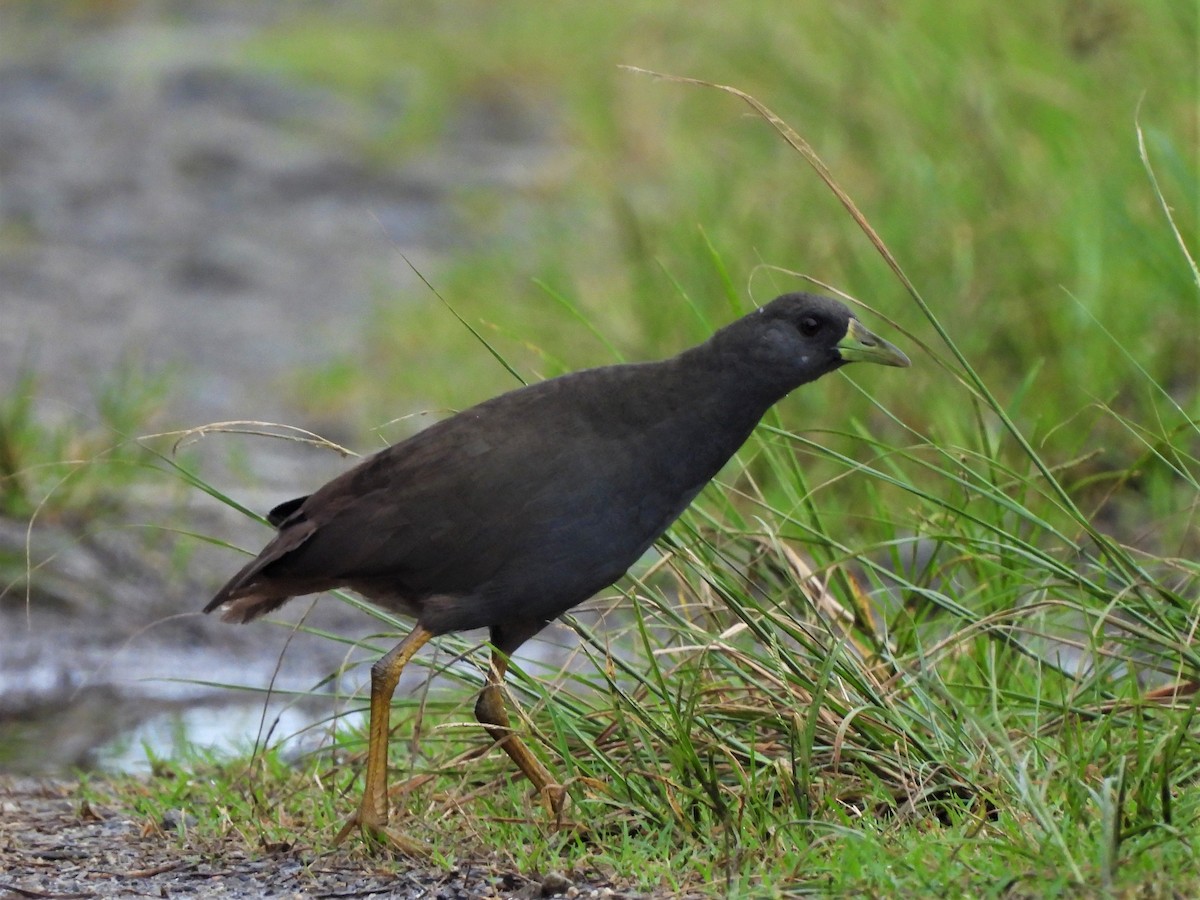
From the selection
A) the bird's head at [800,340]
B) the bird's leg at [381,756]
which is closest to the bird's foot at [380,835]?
the bird's leg at [381,756]

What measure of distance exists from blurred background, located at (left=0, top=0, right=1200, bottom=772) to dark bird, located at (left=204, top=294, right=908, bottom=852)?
169 mm

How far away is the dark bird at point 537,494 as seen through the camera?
2793mm

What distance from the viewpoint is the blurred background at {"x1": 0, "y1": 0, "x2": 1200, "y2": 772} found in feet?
15.2

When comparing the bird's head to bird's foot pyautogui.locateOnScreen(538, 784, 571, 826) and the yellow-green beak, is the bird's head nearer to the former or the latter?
the yellow-green beak

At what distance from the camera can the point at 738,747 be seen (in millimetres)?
2961

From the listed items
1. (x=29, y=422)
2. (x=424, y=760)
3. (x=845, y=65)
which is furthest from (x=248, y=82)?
(x=424, y=760)

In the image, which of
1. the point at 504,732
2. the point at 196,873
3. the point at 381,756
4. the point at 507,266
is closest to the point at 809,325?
the point at 504,732

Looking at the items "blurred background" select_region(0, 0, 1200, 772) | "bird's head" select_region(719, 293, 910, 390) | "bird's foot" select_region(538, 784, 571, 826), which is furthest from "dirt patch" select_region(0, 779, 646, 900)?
"bird's head" select_region(719, 293, 910, 390)

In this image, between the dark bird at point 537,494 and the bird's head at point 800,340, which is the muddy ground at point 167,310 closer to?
the dark bird at point 537,494

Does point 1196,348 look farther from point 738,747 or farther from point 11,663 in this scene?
point 11,663

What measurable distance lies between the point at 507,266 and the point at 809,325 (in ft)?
16.6

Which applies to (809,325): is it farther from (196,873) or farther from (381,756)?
(196,873)

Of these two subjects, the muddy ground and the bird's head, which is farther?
the muddy ground

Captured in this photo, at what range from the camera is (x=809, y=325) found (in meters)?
2.92
